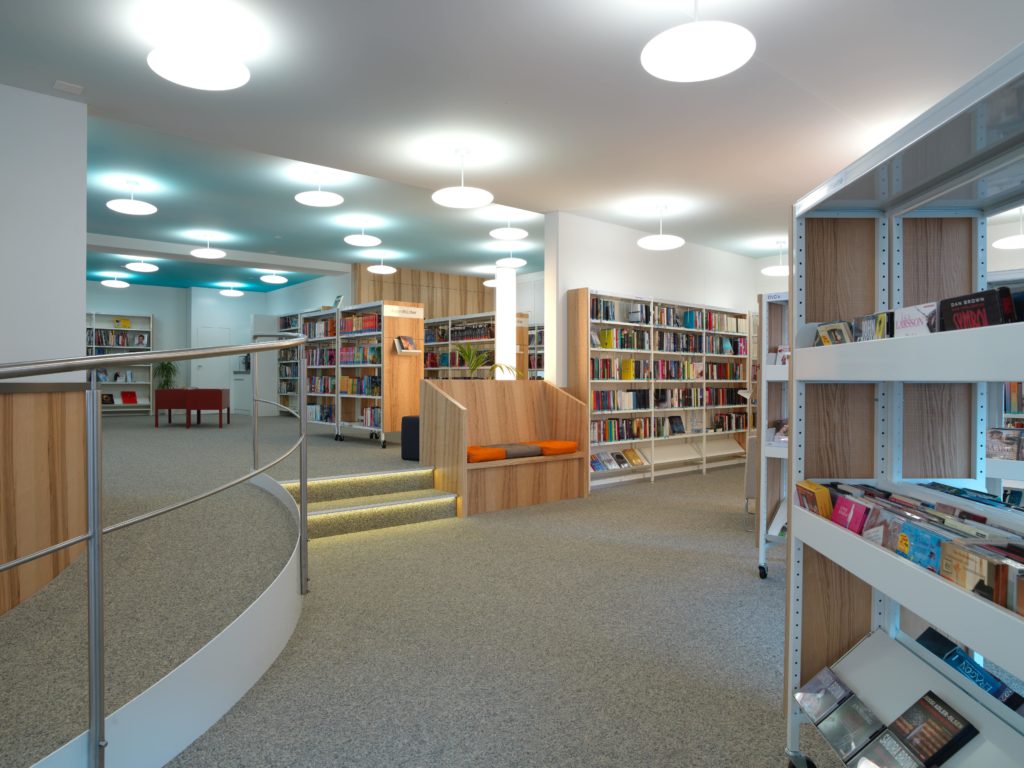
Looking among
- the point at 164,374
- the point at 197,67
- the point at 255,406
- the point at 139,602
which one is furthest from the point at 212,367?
the point at 139,602

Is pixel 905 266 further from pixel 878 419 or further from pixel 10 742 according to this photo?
pixel 10 742

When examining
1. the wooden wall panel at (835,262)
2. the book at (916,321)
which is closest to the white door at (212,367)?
the wooden wall panel at (835,262)

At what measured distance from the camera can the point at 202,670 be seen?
200 cm

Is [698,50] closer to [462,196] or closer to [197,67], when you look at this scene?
[462,196]

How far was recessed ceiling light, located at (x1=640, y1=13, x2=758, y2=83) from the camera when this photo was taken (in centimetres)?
269

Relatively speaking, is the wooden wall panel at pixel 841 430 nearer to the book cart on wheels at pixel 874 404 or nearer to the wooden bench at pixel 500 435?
the book cart on wheels at pixel 874 404

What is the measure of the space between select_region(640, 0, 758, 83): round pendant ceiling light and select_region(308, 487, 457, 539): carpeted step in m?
3.59

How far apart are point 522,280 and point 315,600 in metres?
9.20

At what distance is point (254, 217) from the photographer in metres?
8.34

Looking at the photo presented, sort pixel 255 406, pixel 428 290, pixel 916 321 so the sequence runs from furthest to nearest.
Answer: pixel 428 290, pixel 255 406, pixel 916 321

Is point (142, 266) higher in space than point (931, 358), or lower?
higher

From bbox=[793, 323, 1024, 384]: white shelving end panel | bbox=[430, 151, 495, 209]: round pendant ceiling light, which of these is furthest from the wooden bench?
bbox=[793, 323, 1024, 384]: white shelving end panel

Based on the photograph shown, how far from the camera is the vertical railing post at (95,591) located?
58.5 inches

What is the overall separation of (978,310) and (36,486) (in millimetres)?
3655
